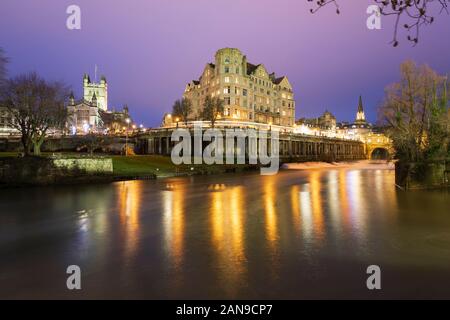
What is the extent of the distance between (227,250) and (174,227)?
16.7 ft

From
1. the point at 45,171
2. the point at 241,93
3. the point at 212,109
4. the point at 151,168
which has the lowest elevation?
the point at 151,168

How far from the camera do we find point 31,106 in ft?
146

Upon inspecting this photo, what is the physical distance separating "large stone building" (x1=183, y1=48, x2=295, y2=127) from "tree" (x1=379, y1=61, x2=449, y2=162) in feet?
251

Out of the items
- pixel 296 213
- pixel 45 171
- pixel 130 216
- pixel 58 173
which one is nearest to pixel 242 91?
pixel 58 173

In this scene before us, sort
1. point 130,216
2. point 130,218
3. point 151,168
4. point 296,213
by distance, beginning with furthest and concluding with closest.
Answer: point 151,168, point 296,213, point 130,216, point 130,218

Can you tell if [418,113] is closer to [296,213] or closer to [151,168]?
[296,213]

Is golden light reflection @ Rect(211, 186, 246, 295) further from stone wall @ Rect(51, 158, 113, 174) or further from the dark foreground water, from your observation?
stone wall @ Rect(51, 158, 113, 174)

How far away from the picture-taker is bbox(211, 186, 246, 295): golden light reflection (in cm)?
955

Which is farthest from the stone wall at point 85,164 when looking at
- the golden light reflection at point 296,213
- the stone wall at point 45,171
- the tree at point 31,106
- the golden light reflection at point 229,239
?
the golden light reflection at point 296,213

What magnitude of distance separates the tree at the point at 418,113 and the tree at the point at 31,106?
140 ft
